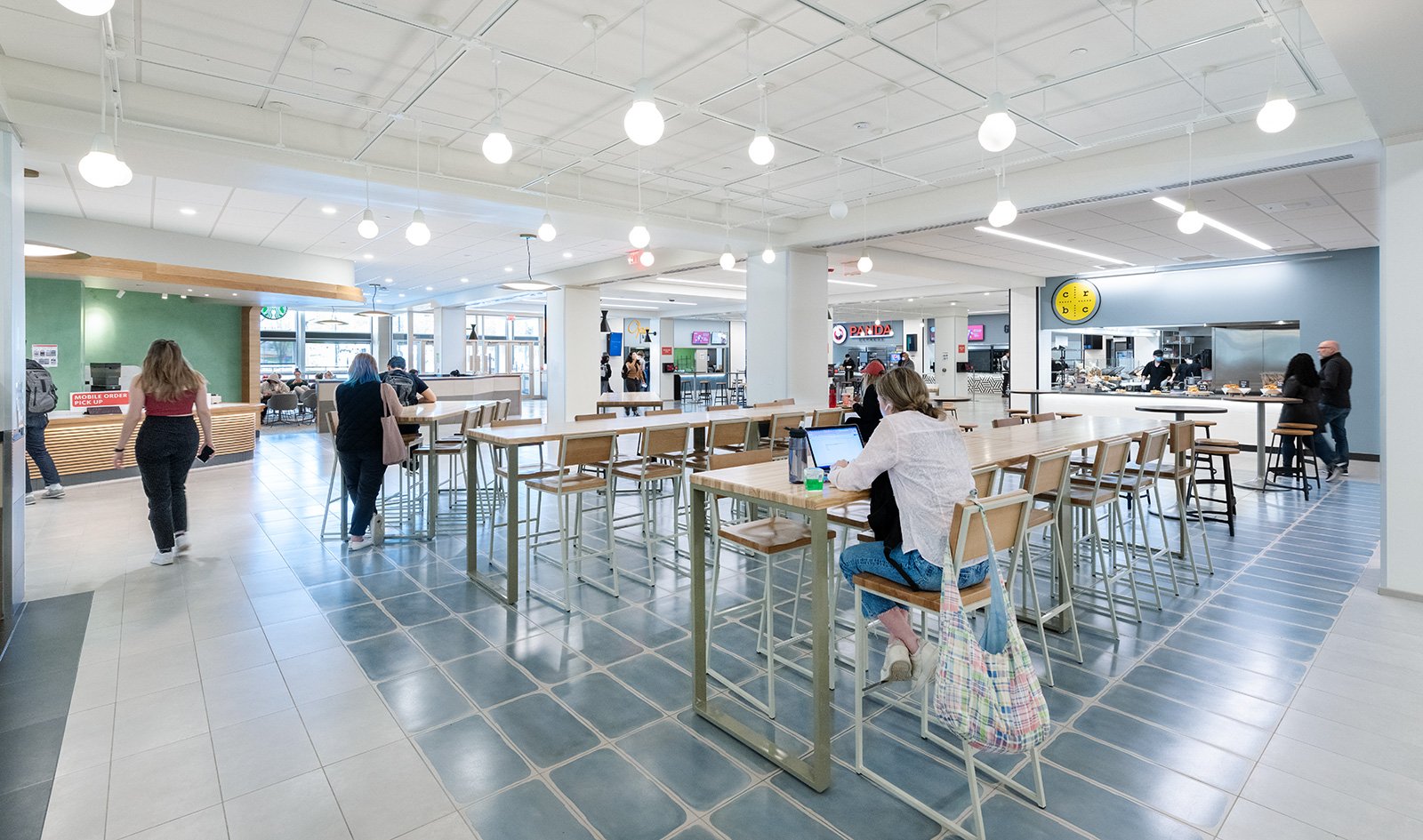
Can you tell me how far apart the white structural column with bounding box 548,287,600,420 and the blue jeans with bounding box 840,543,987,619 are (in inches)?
448

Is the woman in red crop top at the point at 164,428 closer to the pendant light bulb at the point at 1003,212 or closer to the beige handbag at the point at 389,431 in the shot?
the beige handbag at the point at 389,431

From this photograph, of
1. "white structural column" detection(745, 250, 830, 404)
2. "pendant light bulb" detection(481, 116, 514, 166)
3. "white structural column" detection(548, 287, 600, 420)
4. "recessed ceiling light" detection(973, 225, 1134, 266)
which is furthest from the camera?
"white structural column" detection(548, 287, 600, 420)

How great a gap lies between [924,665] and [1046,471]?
106 centimetres

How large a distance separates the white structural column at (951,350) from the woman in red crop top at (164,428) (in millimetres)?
19705

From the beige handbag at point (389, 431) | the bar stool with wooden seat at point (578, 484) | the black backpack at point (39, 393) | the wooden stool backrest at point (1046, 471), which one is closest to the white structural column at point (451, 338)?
A: the black backpack at point (39, 393)

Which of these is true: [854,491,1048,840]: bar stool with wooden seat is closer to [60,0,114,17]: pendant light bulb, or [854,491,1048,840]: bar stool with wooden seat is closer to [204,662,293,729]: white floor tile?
[204,662,293,729]: white floor tile

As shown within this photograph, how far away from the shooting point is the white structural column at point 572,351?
13.6m

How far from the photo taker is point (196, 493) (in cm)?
695

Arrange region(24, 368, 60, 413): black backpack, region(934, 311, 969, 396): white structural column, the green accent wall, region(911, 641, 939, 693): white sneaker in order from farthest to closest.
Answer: region(934, 311, 969, 396): white structural column
the green accent wall
region(24, 368, 60, 413): black backpack
region(911, 641, 939, 693): white sneaker

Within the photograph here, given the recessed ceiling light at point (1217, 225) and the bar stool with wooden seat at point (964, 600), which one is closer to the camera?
the bar stool with wooden seat at point (964, 600)

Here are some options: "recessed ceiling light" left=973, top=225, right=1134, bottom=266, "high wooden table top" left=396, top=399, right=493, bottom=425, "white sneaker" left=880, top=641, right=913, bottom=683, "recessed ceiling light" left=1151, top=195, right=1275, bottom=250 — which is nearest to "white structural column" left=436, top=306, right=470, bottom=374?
"high wooden table top" left=396, top=399, right=493, bottom=425

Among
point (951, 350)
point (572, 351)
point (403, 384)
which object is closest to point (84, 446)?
point (403, 384)

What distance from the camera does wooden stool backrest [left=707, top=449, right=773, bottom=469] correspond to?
316 cm

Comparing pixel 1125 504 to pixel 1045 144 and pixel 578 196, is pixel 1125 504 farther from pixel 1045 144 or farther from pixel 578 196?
pixel 578 196
